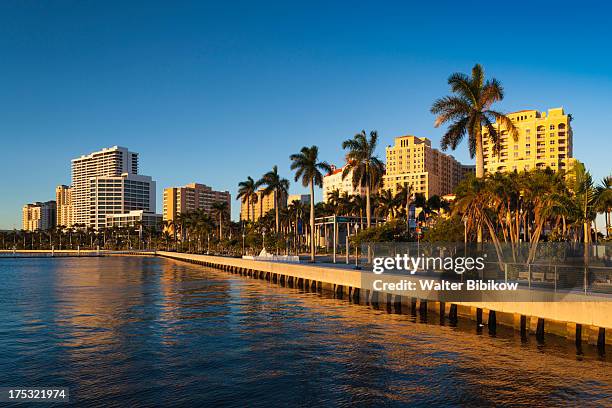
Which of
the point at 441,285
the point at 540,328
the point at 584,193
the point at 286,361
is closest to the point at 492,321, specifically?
the point at 540,328

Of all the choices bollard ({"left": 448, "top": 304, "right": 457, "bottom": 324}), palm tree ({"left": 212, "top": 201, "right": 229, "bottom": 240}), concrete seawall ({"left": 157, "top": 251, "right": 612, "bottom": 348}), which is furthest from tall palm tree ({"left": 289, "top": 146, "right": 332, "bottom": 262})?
palm tree ({"left": 212, "top": 201, "right": 229, "bottom": 240})

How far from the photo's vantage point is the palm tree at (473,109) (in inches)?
1650

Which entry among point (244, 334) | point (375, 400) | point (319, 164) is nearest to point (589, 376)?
point (375, 400)

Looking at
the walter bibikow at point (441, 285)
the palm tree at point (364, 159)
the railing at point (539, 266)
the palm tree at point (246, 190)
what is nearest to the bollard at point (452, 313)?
the walter bibikow at point (441, 285)

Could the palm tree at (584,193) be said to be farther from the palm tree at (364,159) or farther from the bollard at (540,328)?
the palm tree at (364,159)

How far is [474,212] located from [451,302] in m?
14.2

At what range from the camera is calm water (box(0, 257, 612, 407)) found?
18062 millimetres

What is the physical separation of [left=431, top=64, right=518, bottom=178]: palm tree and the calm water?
15.8 m

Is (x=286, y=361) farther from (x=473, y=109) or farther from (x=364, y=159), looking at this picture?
(x=364, y=159)

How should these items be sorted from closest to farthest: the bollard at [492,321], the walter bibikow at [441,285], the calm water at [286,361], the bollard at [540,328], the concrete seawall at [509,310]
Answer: the calm water at [286,361] → the concrete seawall at [509,310] → the bollard at [540,328] → the walter bibikow at [441,285] → the bollard at [492,321]

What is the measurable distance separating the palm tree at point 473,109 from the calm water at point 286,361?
1577cm

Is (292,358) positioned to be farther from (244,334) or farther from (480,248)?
(480,248)

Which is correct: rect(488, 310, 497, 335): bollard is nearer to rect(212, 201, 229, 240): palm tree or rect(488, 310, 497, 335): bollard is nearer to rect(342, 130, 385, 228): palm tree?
rect(342, 130, 385, 228): palm tree

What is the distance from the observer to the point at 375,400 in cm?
1755
